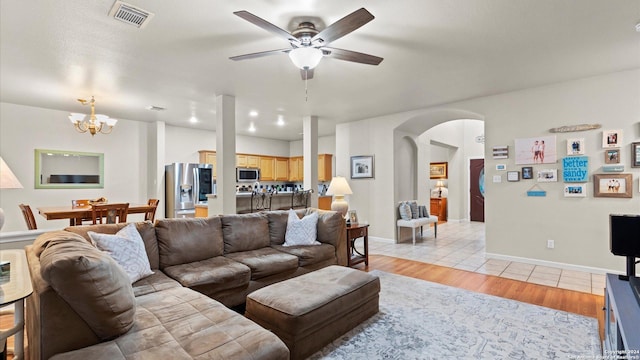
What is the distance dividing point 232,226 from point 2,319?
2053 millimetres

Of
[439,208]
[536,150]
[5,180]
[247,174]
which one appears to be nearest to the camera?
[5,180]

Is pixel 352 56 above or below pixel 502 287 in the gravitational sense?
above

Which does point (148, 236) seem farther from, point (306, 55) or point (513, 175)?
point (513, 175)

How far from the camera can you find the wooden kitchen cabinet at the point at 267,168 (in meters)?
8.83

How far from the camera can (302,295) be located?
7.35 feet

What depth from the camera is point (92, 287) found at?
1449mm

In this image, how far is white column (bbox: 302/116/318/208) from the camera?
6.01 meters

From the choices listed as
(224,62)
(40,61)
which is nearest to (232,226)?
(224,62)

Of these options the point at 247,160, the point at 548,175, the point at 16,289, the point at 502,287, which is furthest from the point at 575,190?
the point at 247,160

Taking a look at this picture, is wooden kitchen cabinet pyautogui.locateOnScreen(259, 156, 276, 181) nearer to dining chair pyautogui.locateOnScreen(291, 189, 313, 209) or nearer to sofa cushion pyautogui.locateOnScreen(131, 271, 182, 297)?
dining chair pyautogui.locateOnScreen(291, 189, 313, 209)

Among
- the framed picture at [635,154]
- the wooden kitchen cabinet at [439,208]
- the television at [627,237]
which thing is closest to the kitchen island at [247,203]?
the television at [627,237]

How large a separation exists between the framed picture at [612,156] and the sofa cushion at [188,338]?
4.69m

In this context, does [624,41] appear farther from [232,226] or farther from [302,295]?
[232,226]

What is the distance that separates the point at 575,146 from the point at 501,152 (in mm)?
879
